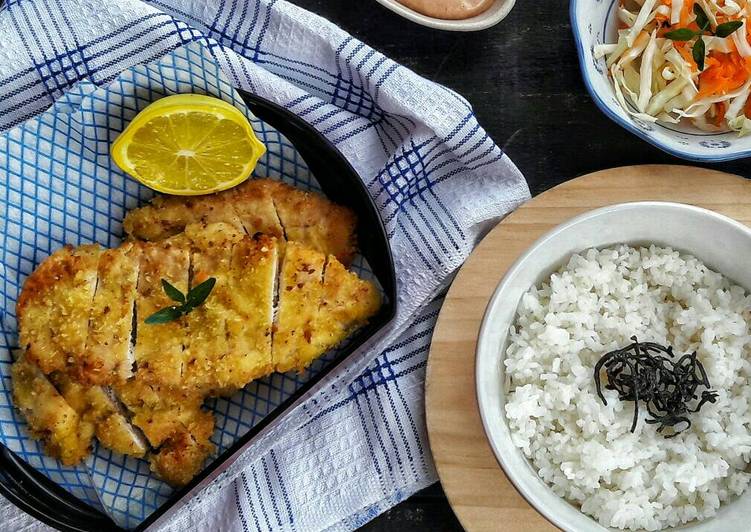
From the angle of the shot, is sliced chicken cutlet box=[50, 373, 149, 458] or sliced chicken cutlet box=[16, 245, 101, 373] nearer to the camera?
sliced chicken cutlet box=[16, 245, 101, 373]

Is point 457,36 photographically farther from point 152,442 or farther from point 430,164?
point 152,442

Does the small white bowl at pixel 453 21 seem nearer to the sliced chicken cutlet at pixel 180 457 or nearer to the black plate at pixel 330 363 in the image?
the black plate at pixel 330 363

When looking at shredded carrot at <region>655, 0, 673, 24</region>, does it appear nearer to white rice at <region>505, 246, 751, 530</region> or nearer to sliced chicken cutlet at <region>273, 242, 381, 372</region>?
white rice at <region>505, 246, 751, 530</region>

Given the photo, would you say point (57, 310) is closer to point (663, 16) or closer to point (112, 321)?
point (112, 321)

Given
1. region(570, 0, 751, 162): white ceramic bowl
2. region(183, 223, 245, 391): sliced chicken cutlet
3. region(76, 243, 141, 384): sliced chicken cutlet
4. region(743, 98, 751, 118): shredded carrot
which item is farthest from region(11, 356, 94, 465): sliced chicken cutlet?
region(743, 98, 751, 118): shredded carrot

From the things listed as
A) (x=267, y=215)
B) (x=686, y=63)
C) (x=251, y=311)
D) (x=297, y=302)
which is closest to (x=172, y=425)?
(x=251, y=311)

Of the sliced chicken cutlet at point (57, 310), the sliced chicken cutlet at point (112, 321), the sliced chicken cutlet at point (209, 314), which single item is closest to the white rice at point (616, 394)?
the sliced chicken cutlet at point (209, 314)

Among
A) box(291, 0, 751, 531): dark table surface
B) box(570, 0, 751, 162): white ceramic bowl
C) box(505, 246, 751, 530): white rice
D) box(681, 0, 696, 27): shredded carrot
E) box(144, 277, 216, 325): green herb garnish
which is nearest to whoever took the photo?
box(144, 277, 216, 325): green herb garnish

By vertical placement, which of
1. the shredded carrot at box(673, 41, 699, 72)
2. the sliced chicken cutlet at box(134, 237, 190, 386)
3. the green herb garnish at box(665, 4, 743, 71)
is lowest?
the sliced chicken cutlet at box(134, 237, 190, 386)
